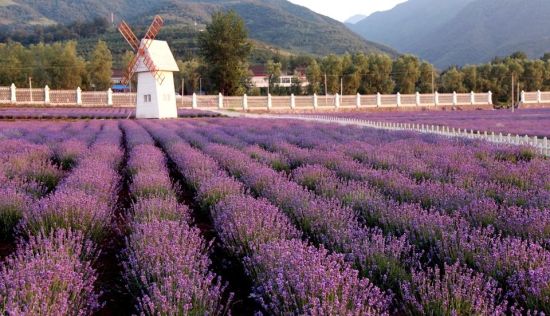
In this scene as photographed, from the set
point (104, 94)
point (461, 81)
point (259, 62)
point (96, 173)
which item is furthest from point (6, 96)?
point (259, 62)

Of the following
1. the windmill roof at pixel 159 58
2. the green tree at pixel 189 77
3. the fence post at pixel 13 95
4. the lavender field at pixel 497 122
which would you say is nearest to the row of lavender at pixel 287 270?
the lavender field at pixel 497 122

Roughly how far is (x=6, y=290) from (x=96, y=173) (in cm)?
397

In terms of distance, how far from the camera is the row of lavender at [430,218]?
136 inches

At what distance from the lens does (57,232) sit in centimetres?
441

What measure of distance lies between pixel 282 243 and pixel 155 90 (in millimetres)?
31131

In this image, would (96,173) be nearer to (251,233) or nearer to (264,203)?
(264,203)

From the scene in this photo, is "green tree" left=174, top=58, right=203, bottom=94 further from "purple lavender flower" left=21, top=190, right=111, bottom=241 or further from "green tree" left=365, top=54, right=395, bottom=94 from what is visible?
"purple lavender flower" left=21, top=190, right=111, bottom=241

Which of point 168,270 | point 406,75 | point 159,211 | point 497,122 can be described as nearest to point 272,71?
point 406,75

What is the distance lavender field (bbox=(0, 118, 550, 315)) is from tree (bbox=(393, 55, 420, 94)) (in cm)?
6085

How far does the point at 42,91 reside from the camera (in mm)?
44969

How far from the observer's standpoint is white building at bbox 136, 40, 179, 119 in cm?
3372

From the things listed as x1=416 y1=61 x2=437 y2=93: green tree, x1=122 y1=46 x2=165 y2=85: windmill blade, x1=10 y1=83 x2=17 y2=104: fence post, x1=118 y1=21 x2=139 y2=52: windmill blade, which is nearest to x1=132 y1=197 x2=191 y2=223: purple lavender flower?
x1=122 y1=46 x2=165 y2=85: windmill blade

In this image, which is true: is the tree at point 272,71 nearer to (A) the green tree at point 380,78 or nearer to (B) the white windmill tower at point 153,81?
(A) the green tree at point 380,78

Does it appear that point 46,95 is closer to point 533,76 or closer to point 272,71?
point 272,71
